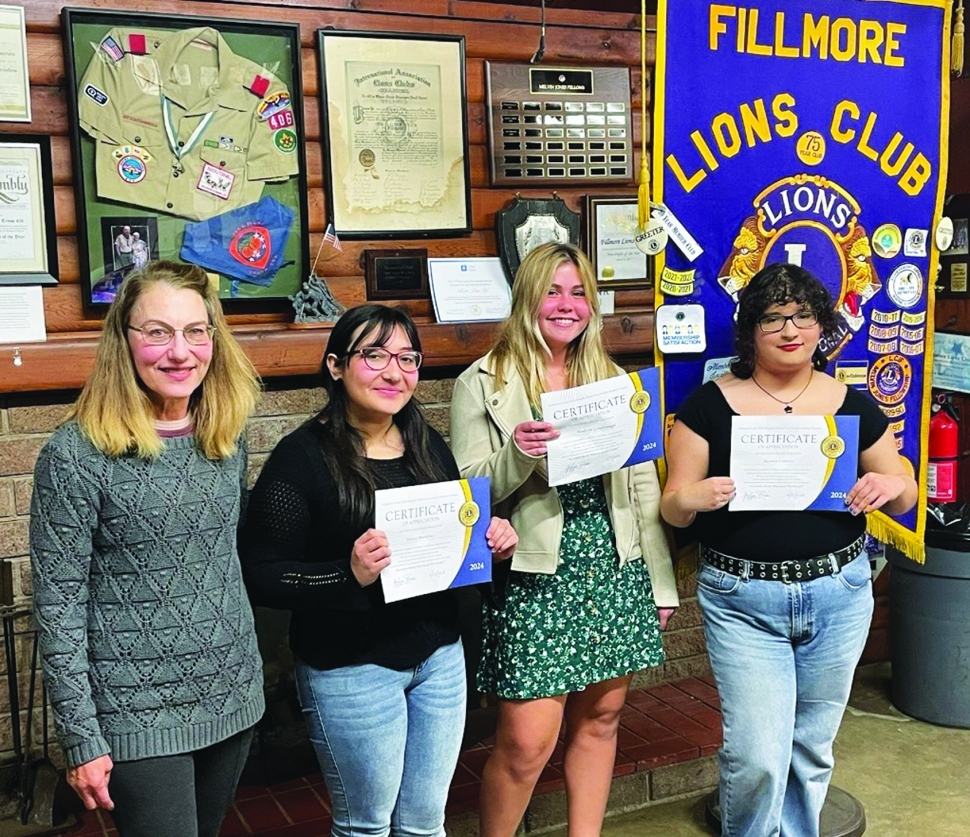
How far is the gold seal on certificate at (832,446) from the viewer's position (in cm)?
217

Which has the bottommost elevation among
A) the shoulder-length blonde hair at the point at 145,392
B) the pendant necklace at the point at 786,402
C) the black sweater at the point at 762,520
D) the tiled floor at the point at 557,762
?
the tiled floor at the point at 557,762

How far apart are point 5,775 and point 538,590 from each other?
154 cm

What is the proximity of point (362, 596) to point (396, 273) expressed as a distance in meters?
1.36

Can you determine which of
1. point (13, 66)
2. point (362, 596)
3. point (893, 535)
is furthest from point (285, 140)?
point (893, 535)

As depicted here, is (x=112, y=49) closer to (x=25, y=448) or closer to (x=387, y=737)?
(x=25, y=448)

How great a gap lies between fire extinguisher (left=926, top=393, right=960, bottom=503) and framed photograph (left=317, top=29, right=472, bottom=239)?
5.54 feet

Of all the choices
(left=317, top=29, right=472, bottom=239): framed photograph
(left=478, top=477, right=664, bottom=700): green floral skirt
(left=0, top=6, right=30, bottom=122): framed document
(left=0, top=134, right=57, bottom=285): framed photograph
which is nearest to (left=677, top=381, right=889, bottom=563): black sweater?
(left=478, top=477, right=664, bottom=700): green floral skirt

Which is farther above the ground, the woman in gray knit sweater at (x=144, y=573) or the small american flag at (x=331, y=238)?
the small american flag at (x=331, y=238)

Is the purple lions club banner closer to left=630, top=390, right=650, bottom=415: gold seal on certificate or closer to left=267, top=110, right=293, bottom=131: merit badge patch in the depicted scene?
left=630, top=390, right=650, bottom=415: gold seal on certificate

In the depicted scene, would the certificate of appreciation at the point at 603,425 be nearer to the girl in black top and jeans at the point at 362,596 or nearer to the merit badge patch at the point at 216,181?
the girl in black top and jeans at the point at 362,596

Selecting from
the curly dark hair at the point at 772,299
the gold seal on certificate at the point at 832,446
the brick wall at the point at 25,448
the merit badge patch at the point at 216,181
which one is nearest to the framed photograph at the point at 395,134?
the merit badge patch at the point at 216,181

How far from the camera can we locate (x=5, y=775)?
2.61 metres

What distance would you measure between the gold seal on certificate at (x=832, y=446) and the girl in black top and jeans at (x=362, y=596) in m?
0.74

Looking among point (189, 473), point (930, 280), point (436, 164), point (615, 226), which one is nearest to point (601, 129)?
point (615, 226)
